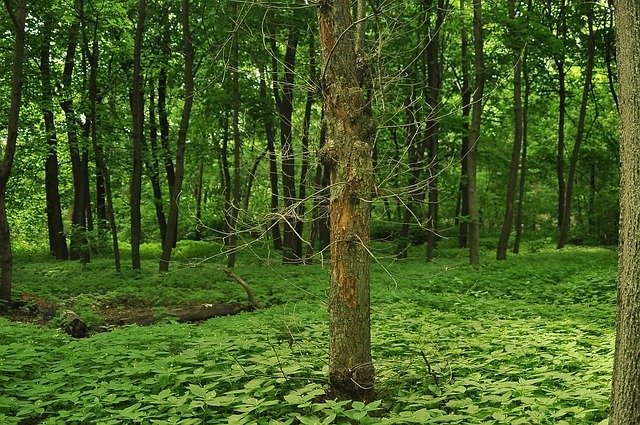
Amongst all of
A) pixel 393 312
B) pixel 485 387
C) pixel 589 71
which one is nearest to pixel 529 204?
pixel 589 71

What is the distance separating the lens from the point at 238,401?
4727 mm

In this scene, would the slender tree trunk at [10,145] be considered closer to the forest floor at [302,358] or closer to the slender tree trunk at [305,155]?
the forest floor at [302,358]

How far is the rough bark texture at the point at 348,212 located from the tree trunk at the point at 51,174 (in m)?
15.1

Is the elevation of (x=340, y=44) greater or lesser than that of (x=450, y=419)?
greater

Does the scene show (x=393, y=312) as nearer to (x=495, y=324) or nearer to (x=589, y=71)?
(x=495, y=324)

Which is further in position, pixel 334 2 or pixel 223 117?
pixel 223 117

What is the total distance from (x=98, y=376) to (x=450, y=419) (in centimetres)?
356

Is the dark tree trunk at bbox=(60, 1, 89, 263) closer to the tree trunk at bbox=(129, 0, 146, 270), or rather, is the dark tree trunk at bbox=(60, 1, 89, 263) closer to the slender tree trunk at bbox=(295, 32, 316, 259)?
the tree trunk at bbox=(129, 0, 146, 270)

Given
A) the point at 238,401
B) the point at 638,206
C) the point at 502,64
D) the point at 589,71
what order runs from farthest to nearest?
the point at 589,71
the point at 502,64
the point at 238,401
the point at 638,206

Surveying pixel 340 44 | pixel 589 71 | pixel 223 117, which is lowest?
pixel 340 44

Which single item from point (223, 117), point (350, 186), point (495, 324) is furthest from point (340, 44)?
point (223, 117)

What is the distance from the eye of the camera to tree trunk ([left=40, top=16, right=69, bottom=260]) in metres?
17.3

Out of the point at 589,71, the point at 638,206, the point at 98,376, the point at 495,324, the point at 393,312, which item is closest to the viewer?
the point at 638,206

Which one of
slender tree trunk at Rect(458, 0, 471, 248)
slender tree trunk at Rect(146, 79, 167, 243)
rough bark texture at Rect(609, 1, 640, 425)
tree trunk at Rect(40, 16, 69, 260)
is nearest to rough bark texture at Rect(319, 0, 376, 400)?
rough bark texture at Rect(609, 1, 640, 425)
